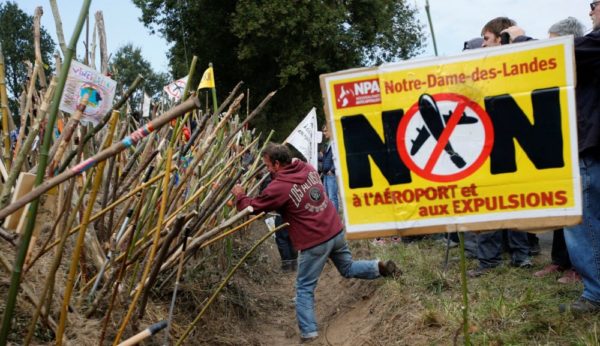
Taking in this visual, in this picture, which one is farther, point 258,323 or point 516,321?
point 258,323

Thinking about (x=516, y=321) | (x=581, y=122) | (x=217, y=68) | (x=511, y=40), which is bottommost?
(x=516, y=321)

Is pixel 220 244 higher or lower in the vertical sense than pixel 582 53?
lower

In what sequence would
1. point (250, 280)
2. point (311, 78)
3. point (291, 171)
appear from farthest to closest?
point (311, 78), point (250, 280), point (291, 171)

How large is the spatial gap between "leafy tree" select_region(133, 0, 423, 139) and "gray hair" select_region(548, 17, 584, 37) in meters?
19.5

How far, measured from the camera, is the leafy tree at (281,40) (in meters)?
23.4

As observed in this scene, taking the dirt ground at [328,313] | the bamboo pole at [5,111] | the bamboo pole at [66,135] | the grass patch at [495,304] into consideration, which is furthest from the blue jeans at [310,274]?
the bamboo pole at [66,135]

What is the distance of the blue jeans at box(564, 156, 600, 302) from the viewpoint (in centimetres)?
331

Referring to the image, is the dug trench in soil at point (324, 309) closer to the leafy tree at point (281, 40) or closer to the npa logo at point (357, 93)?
the npa logo at point (357, 93)

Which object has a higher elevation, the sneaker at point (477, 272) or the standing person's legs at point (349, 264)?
the standing person's legs at point (349, 264)

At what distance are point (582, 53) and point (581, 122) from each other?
38 cm

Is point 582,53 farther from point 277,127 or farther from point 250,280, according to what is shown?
A: point 277,127

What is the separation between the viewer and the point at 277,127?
26.6 metres

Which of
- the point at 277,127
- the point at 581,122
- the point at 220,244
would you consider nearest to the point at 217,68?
the point at 277,127

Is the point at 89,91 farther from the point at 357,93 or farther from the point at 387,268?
the point at 387,268
